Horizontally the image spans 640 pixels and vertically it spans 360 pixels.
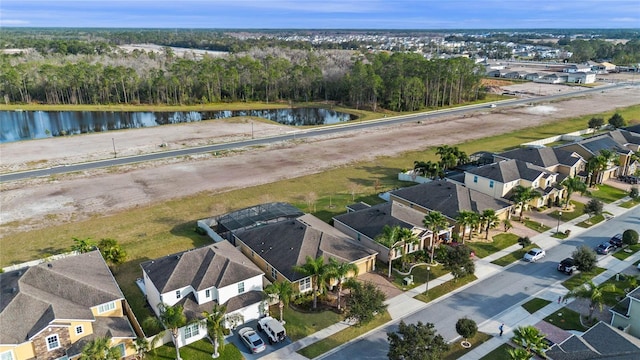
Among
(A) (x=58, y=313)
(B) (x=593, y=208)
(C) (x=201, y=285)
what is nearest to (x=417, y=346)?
(C) (x=201, y=285)

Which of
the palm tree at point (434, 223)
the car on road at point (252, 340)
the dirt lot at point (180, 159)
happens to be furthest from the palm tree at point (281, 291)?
the dirt lot at point (180, 159)

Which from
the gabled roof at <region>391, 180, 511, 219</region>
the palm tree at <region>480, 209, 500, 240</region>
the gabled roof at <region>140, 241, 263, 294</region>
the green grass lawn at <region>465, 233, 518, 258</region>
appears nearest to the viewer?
the gabled roof at <region>140, 241, 263, 294</region>

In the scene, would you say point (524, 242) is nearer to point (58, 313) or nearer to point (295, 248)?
point (295, 248)

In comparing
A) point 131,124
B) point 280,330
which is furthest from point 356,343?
point 131,124

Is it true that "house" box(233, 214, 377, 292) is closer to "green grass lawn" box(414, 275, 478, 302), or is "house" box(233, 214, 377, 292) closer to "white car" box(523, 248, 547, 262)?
"green grass lawn" box(414, 275, 478, 302)

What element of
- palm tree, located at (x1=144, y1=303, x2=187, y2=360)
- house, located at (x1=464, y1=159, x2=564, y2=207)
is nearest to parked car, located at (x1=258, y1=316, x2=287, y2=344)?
palm tree, located at (x1=144, y1=303, x2=187, y2=360)

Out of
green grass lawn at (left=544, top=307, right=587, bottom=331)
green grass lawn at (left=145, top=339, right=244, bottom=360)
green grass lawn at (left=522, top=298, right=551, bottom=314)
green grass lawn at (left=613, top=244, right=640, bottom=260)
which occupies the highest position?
green grass lawn at (left=613, top=244, right=640, bottom=260)
